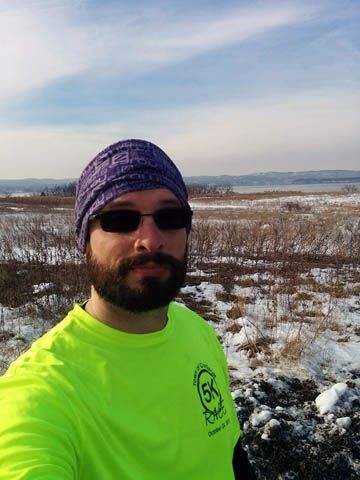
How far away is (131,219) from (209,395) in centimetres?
83

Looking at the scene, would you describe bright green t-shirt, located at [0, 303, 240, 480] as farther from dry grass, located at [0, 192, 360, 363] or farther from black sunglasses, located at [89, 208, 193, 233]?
dry grass, located at [0, 192, 360, 363]

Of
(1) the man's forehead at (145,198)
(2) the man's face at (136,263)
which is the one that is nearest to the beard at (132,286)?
(2) the man's face at (136,263)

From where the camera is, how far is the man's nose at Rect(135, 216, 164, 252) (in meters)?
1.18

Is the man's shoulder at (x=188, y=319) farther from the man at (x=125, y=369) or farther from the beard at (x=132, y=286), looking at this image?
the beard at (x=132, y=286)

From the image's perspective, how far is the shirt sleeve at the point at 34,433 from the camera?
30.7 inches

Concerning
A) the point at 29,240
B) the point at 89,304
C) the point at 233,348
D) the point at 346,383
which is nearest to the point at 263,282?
the point at 233,348

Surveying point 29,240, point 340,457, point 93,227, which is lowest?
point 340,457

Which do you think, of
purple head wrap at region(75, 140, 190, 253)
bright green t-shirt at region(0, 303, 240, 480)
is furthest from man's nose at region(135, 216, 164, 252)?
bright green t-shirt at region(0, 303, 240, 480)

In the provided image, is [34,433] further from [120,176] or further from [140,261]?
[120,176]

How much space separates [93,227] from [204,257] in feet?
29.0

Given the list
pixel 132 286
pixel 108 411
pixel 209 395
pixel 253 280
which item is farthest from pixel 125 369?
pixel 253 280

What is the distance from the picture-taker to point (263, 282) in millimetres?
7391

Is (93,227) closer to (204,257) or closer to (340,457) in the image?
(340,457)

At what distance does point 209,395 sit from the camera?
A: 4.18 ft
